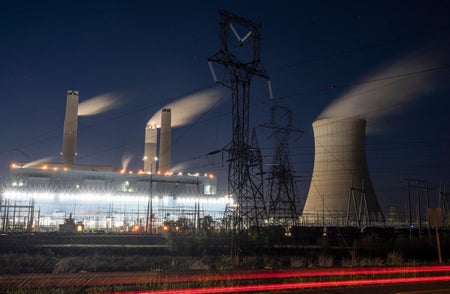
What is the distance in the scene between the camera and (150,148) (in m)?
52.2

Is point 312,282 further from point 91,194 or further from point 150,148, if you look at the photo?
point 150,148

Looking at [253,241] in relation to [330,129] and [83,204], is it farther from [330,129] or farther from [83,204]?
[83,204]

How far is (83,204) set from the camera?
42094 mm

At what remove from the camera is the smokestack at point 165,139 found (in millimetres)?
50781

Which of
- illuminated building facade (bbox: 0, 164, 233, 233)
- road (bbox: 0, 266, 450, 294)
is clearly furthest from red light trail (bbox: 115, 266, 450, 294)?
illuminated building facade (bbox: 0, 164, 233, 233)

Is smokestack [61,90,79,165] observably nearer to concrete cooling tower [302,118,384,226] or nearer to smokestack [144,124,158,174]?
smokestack [144,124,158,174]

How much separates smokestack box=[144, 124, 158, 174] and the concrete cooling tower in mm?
22187

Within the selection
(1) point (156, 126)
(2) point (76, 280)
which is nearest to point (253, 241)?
(2) point (76, 280)

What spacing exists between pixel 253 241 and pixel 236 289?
8.67 m

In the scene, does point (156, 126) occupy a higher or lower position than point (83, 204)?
higher

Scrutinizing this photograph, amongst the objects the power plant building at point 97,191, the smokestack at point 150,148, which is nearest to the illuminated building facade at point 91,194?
the power plant building at point 97,191

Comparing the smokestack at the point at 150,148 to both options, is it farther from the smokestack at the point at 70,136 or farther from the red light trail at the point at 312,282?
the red light trail at the point at 312,282

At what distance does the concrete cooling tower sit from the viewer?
3044cm

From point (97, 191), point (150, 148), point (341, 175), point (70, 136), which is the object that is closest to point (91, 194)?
point (97, 191)
